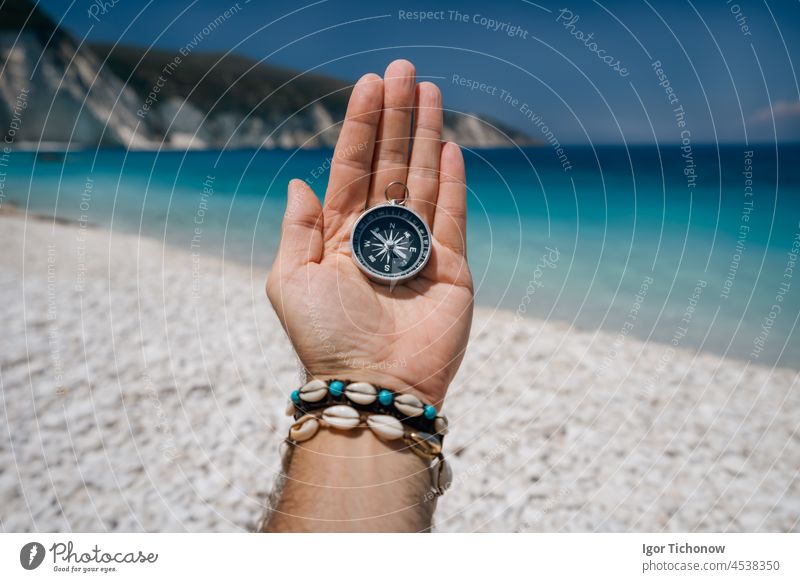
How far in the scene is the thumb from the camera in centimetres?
204

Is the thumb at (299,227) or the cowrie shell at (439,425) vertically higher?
the thumb at (299,227)

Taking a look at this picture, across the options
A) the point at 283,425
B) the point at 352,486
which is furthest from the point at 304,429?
the point at 283,425

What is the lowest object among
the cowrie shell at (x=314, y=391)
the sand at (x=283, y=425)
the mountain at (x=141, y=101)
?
the sand at (x=283, y=425)

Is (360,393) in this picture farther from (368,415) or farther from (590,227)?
(590,227)

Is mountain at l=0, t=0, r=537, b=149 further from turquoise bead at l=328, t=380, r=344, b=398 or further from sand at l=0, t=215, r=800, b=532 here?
turquoise bead at l=328, t=380, r=344, b=398

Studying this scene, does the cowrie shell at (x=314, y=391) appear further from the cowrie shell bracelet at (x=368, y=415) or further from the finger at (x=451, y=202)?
the finger at (x=451, y=202)

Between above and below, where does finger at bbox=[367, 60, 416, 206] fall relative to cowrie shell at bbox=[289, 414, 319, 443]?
above

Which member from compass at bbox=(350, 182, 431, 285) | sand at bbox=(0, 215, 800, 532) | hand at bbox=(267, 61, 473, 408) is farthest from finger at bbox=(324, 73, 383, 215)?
sand at bbox=(0, 215, 800, 532)

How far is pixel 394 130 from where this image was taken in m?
2.39

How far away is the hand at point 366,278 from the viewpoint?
6.59ft

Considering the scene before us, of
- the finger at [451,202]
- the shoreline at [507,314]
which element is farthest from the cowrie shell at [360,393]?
the shoreline at [507,314]

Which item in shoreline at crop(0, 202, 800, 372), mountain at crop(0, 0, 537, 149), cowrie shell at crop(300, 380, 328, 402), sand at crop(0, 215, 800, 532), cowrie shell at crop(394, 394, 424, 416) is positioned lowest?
sand at crop(0, 215, 800, 532)

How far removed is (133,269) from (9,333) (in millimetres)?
2696

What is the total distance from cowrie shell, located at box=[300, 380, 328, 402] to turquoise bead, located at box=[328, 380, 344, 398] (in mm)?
17
